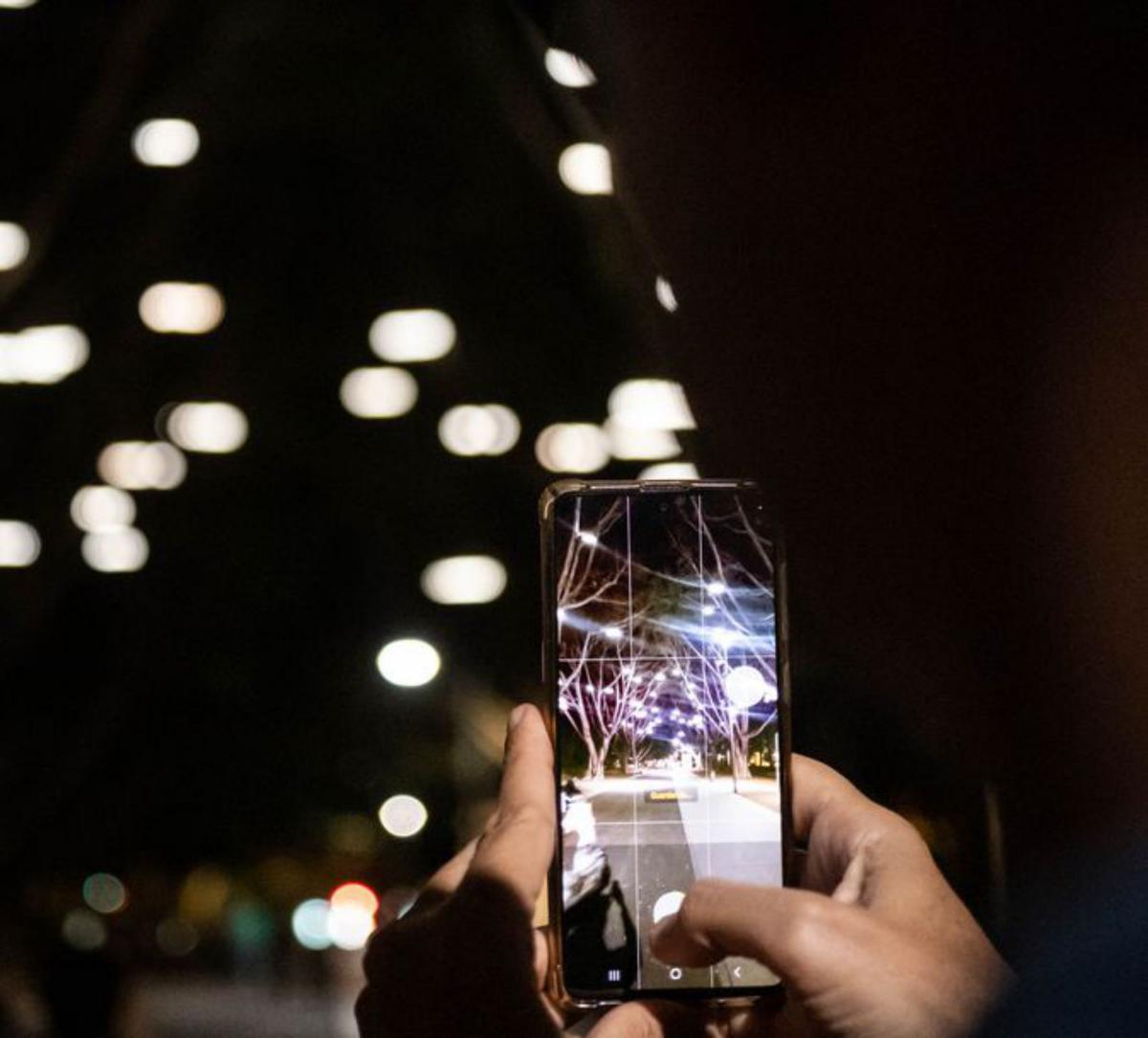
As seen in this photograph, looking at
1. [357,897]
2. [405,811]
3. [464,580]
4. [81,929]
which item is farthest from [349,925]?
[464,580]

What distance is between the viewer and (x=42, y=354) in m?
1.08

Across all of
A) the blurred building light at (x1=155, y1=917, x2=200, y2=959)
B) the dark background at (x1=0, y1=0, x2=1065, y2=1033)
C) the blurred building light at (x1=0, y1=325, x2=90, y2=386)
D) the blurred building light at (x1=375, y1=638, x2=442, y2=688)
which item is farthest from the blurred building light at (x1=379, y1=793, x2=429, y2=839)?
the blurred building light at (x1=0, y1=325, x2=90, y2=386)

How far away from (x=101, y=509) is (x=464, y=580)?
1.32ft

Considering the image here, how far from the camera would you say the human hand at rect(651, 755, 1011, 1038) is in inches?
16.4

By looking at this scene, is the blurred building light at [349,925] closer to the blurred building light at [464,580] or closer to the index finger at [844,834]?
the blurred building light at [464,580]

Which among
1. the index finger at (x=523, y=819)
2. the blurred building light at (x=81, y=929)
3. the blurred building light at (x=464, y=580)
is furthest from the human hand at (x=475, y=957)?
the blurred building light at (x=81, y=929)

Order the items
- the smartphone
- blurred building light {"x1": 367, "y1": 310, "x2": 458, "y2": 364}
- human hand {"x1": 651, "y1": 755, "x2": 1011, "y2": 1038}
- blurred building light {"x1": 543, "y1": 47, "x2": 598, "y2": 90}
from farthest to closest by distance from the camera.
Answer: blurred building light {"x1": 367, "y1": 310, "x2": 458, "y2": 364}, blurred building light {"x1": 543, "y1": 47, "x2": 598, "y2": 90}, the smartphone, human hand {"x1": 651, "y1": 755, "x2": 1011, "y2": 1038}

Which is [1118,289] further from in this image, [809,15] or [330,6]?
[330,6]

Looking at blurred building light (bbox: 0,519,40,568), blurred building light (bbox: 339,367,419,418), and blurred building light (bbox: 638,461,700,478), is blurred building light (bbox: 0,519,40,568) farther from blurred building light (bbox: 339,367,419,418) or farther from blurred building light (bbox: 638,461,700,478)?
blurred building light (bbox: 638,461,700,478)

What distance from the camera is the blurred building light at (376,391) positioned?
105 cm

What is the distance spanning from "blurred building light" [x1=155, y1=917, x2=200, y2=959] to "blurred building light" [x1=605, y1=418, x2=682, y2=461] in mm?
673

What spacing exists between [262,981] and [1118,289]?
108cm

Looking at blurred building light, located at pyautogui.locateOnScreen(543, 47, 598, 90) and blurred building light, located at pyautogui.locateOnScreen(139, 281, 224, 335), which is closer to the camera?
blurred building light, located at pyautogui.locateOnScreen(543, 47, 598, 90)

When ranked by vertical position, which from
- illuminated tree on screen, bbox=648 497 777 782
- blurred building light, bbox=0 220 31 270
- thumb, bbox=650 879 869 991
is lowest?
thumb, bbox=650 879 869 991
